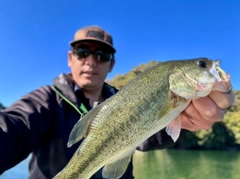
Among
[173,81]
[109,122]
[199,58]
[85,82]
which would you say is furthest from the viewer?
[85,82]

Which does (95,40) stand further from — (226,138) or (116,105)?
(226,138)

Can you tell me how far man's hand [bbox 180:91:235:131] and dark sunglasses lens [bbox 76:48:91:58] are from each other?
5.66ft

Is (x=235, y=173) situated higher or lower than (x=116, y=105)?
lower

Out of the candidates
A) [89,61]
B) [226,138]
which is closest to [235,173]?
[89,61]

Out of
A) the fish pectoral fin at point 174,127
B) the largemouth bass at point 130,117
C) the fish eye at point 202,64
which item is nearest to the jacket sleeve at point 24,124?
the largemouth bass at point 130,117

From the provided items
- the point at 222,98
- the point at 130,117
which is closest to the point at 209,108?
the point at 222,98

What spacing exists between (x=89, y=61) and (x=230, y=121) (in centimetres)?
4393

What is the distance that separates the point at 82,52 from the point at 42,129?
1.39 meters

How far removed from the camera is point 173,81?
2.61 metres

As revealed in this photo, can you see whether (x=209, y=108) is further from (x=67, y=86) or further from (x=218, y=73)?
(x=67, y=86)

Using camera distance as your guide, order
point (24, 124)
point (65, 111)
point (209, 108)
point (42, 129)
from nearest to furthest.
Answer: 1. point (209, 108)
2. point (24, 124)
3. point (42, 129)
4. point (65, 111)

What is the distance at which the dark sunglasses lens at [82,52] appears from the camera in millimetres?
4027

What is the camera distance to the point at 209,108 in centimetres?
266

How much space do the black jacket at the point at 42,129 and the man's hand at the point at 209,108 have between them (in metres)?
1.34
